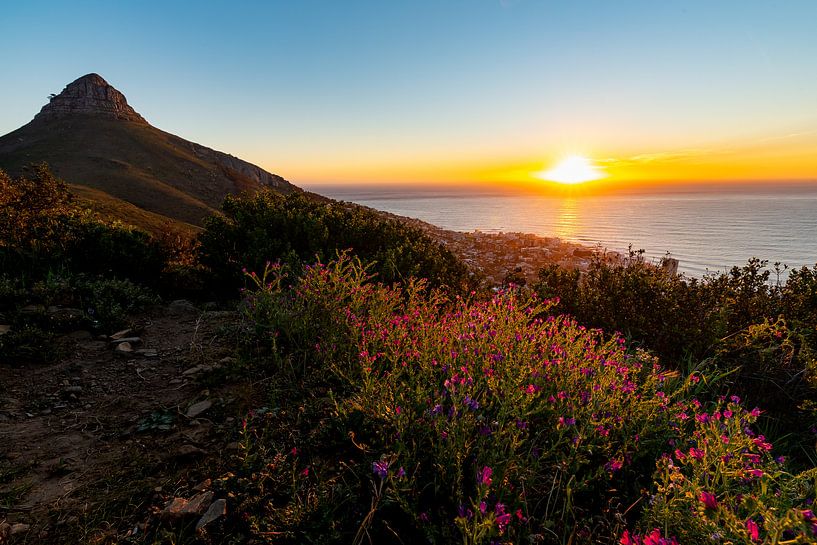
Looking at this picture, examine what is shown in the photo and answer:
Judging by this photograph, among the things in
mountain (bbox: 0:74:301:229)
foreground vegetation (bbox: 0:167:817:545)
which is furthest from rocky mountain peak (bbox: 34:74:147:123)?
foreground vegetation (bbox: 0:167:817:545)

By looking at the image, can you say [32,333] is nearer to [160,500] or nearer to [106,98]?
[160,500]

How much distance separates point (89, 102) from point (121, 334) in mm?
116051

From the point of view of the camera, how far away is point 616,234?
23734 mm

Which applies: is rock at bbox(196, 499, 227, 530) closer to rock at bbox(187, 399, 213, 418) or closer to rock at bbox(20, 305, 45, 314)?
rock at bbox(187, 399, 213, 418)

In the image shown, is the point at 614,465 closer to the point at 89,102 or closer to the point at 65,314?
the point at 65,314

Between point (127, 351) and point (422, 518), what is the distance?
174 inches

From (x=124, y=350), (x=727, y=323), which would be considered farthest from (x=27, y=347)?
(x=727, y=323)

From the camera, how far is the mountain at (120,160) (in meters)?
39.9

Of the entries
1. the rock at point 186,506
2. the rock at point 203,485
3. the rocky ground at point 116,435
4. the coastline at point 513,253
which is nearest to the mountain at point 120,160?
the coastline at point 513,253

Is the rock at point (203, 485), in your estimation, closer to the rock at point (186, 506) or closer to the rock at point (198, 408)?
the rock at point (186, 506)

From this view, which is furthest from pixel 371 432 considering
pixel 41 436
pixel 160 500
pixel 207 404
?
pixel 41 436

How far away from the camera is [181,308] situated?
257 inches

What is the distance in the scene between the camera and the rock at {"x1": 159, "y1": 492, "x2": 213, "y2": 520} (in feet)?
7.30

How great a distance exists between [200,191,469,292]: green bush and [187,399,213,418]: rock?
3775 millimetres
